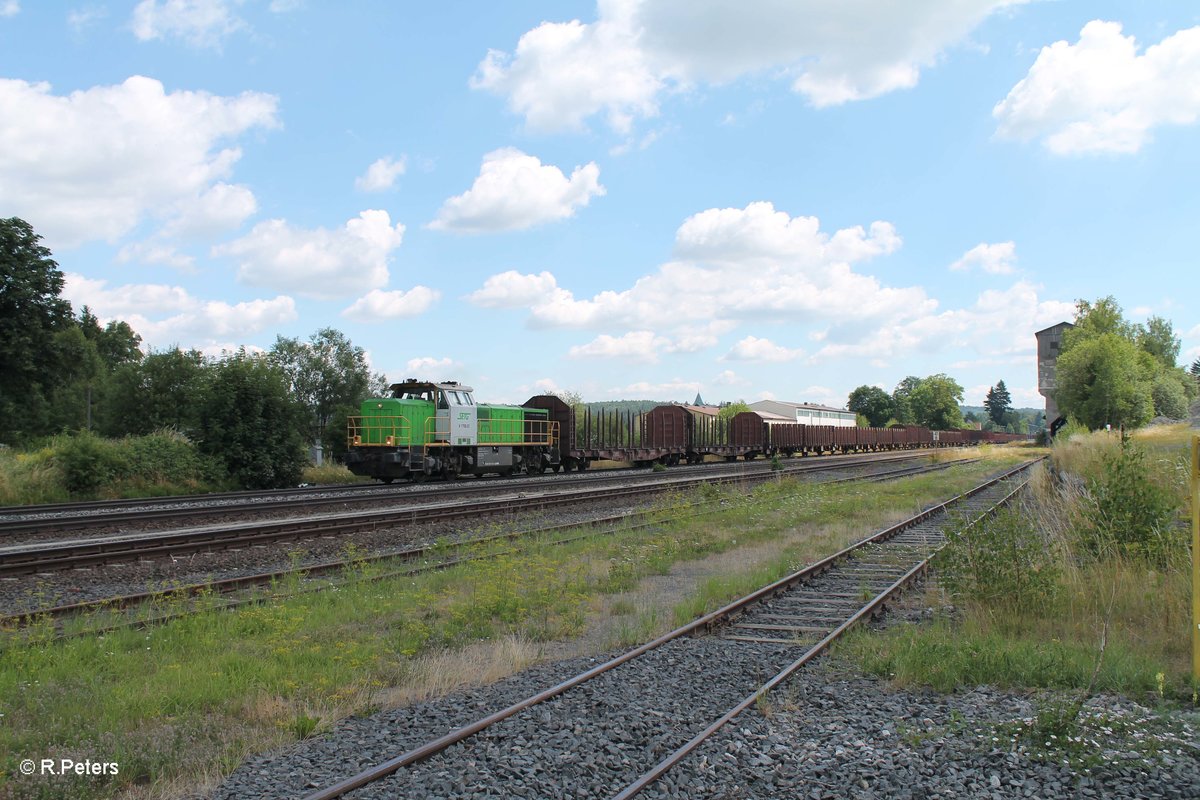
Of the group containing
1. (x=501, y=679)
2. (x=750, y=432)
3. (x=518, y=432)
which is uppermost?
(x=518, y=432)

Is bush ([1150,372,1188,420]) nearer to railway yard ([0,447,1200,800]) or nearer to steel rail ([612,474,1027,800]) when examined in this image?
railway yard ([0,447,1200,800])

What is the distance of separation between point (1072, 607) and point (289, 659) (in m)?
7.67

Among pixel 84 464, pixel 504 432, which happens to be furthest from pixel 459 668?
pixel 504 432

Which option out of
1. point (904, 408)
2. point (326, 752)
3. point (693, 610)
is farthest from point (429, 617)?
point (904, 408)

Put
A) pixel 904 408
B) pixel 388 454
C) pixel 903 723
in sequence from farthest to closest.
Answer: pixel 904 408, pixel 388 454, pixel 903 723

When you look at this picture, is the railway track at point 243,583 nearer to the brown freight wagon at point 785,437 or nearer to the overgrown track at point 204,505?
the overgrown track at point 204,505

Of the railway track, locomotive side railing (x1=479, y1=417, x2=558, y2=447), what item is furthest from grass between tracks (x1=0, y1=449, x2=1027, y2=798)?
locomotive side railing (x1=479, y1=417, x2=558, y2=447)

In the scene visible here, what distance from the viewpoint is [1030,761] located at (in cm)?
473

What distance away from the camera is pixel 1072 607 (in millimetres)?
8234

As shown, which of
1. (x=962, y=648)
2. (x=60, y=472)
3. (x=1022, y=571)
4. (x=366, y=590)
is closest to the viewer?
(x=962, y=648)

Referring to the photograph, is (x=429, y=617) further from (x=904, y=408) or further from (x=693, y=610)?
(x=904, y=408)

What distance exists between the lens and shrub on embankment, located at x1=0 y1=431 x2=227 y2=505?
20.9 meters

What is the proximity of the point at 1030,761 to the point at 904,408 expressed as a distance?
165 m

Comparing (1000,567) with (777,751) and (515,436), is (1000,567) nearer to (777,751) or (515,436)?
(777,751)
